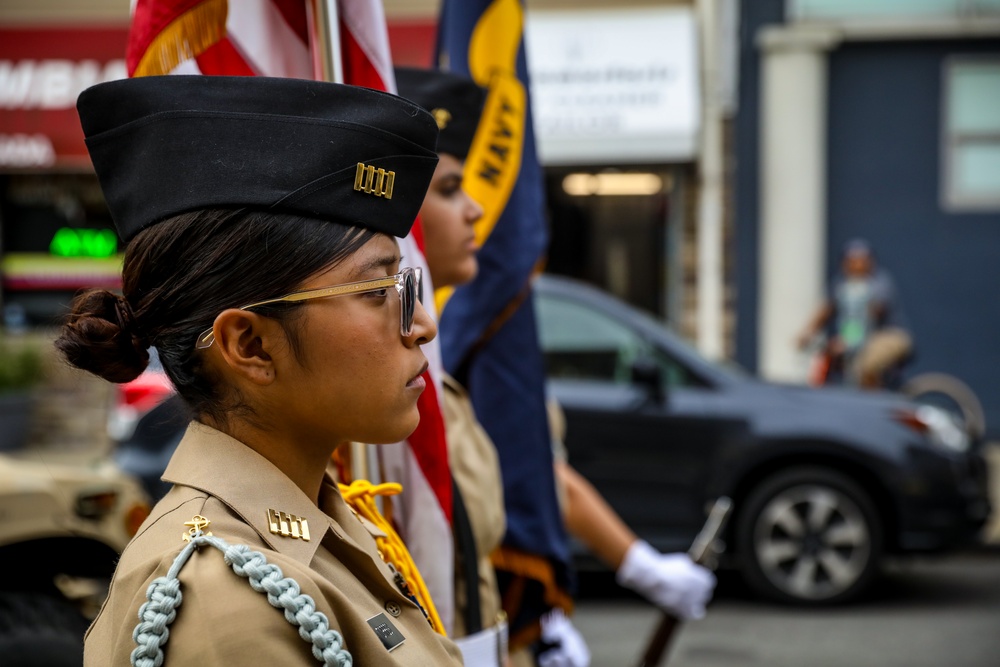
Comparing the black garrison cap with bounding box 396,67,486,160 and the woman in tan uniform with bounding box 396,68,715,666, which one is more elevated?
the black garrison cap with bounding box 396,67,486,160

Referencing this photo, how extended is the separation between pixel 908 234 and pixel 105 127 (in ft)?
36.2

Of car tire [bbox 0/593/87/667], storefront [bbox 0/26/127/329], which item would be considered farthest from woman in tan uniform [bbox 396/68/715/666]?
storefront [bbox 0/26/127/329]

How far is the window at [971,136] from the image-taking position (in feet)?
37.0

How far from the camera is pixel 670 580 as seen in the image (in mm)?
2834

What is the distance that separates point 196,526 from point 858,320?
9807mm

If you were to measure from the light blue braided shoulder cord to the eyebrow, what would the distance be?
348mm

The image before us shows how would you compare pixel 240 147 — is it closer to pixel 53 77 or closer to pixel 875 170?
pixel 875 170

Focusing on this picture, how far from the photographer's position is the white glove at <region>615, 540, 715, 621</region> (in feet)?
9.30

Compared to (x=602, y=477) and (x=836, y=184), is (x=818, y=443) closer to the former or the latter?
(x=602, y=477)

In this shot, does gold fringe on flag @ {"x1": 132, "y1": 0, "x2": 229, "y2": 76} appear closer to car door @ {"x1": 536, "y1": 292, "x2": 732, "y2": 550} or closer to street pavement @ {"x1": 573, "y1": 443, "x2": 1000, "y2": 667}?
street pavement @ {"x1": 573, "y1": 443, "x2": 1000, "y2": 667}

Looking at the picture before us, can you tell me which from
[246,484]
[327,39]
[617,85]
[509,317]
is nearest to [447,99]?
[509,317]

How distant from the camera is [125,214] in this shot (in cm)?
133

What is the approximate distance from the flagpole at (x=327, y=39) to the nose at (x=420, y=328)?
48 cm

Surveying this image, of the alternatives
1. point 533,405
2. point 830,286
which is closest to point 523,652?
point 533,405
